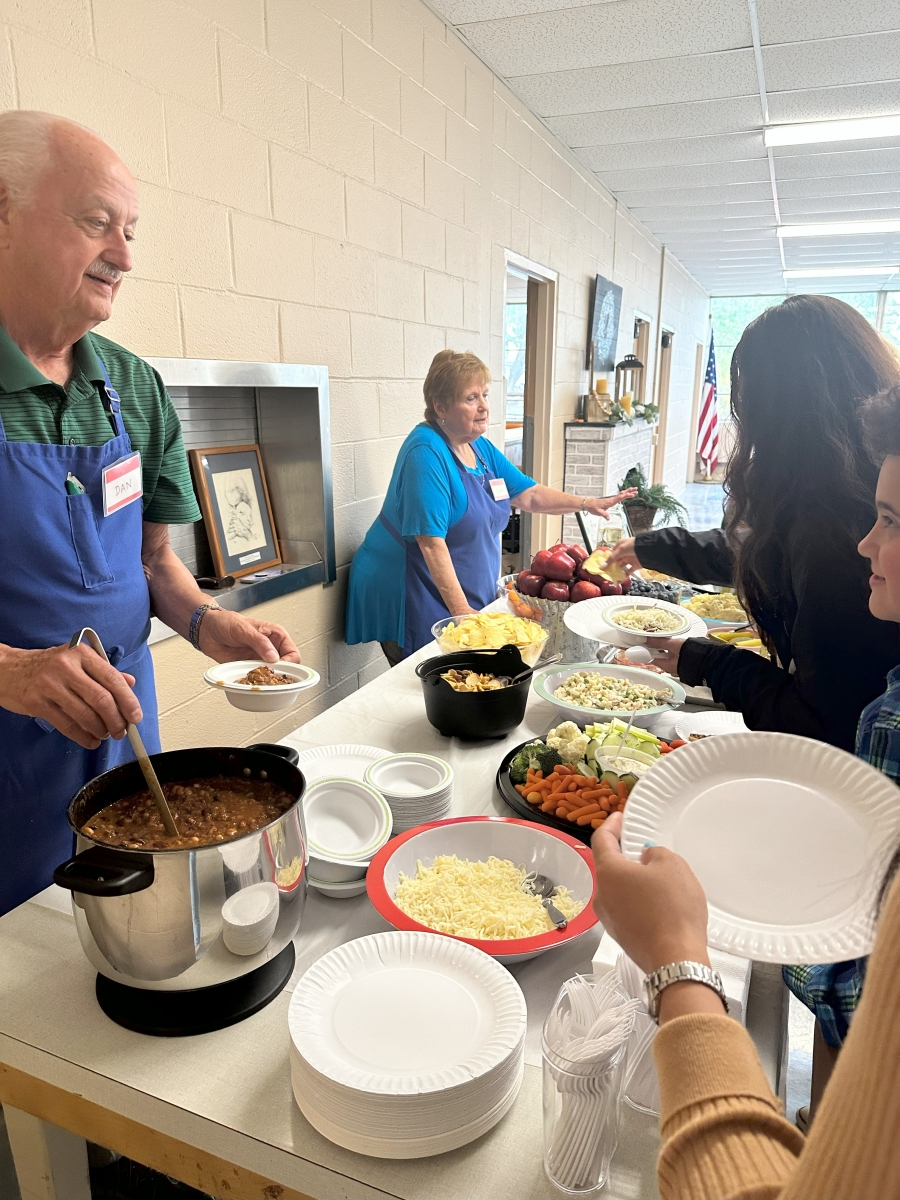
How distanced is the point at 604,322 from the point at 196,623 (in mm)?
5593

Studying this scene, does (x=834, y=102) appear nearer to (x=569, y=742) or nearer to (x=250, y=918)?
(x=569, y=742)

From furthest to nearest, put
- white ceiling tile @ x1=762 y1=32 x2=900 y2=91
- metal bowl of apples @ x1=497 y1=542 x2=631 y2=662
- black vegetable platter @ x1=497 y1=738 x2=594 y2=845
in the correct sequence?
white ceiling tile @ x1=762 y1=32 x2=900 y2=91 < metal bowl of apples @ x1=497 y1=542 x2=631 y2=662 < black vegetable platter @ x1=497 y1=738 x2=594 y2=845

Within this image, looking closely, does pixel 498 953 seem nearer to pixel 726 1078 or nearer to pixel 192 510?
pixel 726 1078

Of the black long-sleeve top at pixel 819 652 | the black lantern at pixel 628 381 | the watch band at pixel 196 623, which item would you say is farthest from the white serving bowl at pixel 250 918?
the black lantern at pixel 628 381

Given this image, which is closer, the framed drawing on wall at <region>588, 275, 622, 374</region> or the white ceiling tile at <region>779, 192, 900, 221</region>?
the framed drawing on wall at <region>588, 275, 622, 374</region>

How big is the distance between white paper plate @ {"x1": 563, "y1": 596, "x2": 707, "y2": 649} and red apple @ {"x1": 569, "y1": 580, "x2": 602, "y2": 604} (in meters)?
0.05

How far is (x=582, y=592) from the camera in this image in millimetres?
2201

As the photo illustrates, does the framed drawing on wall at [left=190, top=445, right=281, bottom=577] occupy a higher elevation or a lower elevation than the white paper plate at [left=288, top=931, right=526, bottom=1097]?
higher

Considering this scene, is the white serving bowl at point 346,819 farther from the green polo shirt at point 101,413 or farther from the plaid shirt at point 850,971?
the green polo shirt at point 101,413

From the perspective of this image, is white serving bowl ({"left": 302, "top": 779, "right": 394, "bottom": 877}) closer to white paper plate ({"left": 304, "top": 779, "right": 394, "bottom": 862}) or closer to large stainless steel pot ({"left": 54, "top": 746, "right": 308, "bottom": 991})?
white paper plate ({"left": 304, "top": 779, "right": 394, "bottom": 862})

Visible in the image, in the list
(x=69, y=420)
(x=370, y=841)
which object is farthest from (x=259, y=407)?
(x=370, y=841)

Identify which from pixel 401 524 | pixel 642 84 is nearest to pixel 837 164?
pixel 642 84

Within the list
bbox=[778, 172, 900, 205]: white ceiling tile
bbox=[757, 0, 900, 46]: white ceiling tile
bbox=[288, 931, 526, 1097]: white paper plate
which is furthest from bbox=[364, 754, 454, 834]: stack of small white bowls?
bbox=[778, 172, 900, 205]: white ceiling tile

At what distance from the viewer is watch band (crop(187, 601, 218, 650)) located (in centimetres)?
164
